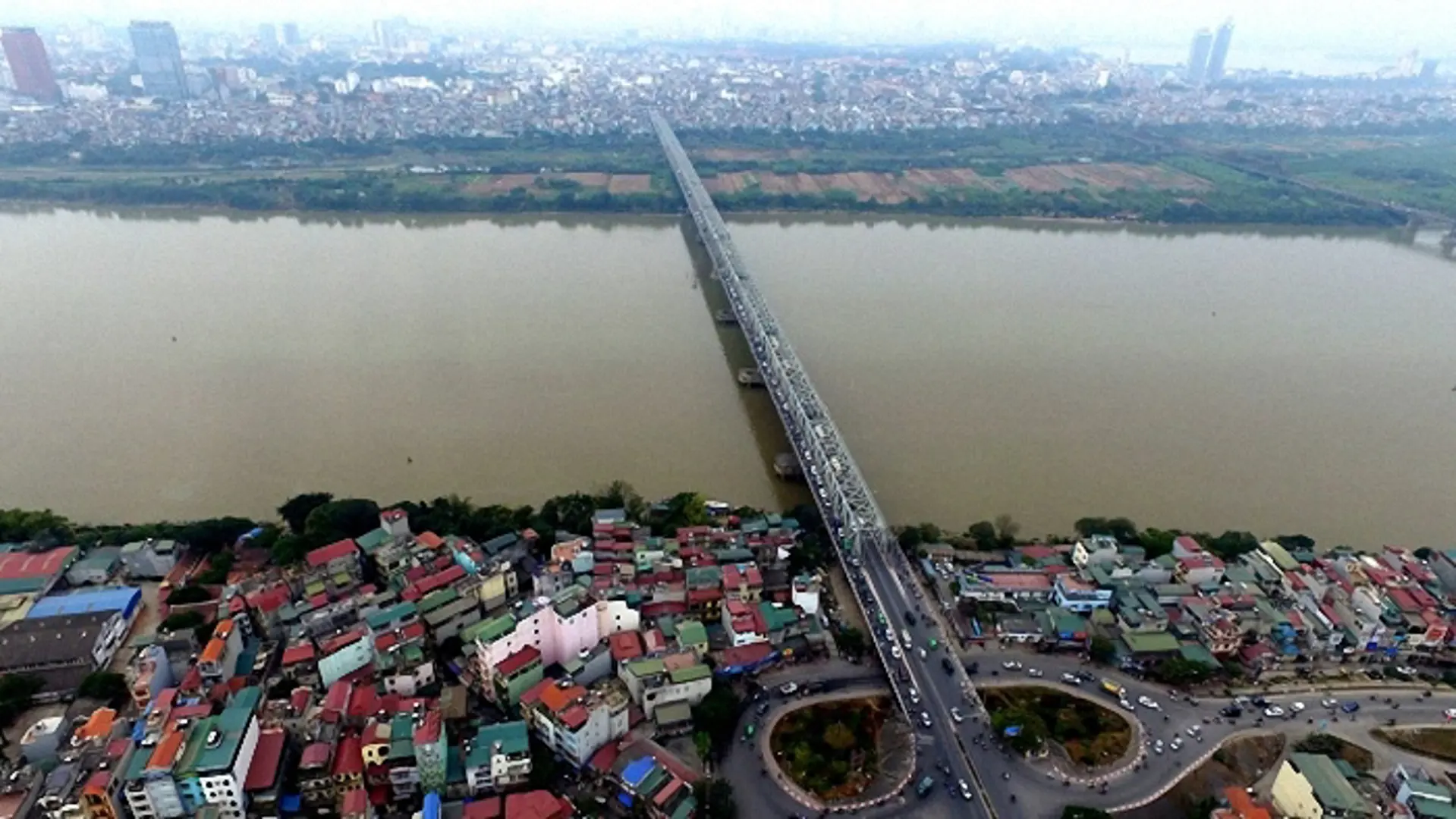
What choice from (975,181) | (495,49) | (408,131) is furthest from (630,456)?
(495,49)

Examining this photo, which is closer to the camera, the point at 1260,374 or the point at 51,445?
the point at 51,445

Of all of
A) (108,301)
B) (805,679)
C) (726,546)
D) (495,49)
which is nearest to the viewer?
(805,679)

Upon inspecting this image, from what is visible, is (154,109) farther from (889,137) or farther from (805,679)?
(805,679)

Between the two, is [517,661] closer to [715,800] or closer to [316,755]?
[316,755]

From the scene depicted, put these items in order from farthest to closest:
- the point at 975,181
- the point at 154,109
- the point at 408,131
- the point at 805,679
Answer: the point at 154,109, the point at 408,131, the point at 975,181, the point at 805,679

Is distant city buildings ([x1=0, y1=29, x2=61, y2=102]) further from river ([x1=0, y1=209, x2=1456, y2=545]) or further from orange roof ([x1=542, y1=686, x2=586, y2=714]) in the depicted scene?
orange roof ([x1=542, y1=686, x2=586, y2=714])

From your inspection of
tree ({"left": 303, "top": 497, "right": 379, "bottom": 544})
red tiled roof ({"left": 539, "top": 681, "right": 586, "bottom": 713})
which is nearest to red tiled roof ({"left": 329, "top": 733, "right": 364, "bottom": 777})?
red tiled roof ({"left": 539, "top": 681, "right": 586, "bottom": 713})
